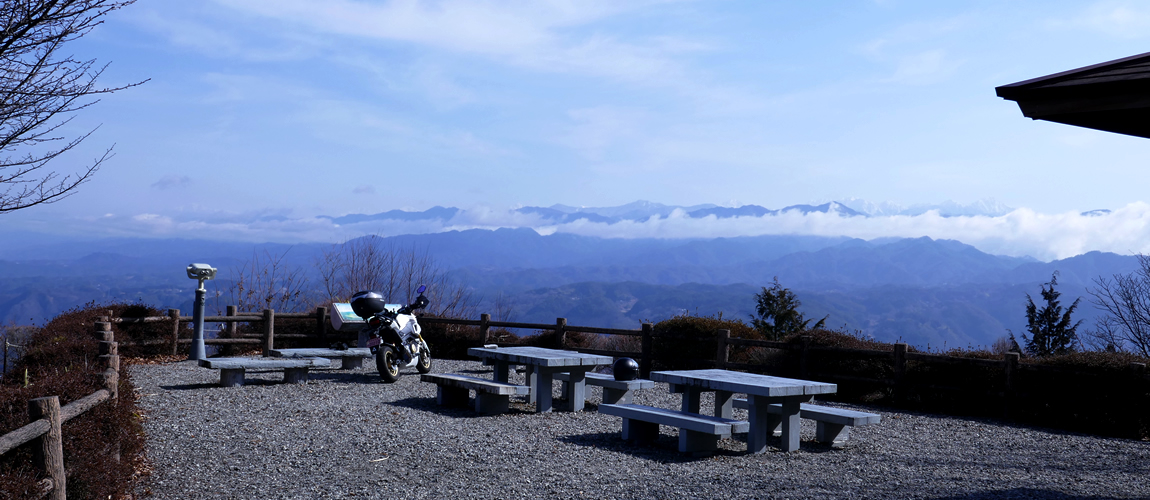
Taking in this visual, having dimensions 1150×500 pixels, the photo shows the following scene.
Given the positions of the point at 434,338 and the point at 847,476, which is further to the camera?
the point at 434,338

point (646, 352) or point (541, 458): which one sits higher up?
point (646, 352)

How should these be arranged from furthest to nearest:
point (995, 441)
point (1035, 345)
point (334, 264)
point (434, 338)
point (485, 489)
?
point (1035, 345)
point (334, 264)
point (434, 338)
point (995, 441)
point (485, 489)

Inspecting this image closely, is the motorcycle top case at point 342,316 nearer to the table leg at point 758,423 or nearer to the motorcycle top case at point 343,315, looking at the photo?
the motorcycle top case at point 343,315

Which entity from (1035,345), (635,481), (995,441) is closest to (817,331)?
(995,441)

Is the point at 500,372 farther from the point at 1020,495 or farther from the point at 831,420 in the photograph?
the point at 1020,495

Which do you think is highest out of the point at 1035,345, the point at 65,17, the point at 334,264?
the point at 65,17

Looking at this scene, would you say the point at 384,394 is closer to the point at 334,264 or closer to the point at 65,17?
the point at 65,17

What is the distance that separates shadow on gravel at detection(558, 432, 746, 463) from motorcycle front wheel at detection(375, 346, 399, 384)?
14.4 feet

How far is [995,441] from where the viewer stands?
8.66m

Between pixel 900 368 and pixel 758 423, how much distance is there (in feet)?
16.6

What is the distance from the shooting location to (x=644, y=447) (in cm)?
752

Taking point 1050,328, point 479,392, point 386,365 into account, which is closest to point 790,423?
point 479,392

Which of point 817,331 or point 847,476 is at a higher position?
point 817,331

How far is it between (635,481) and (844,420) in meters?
2.64
